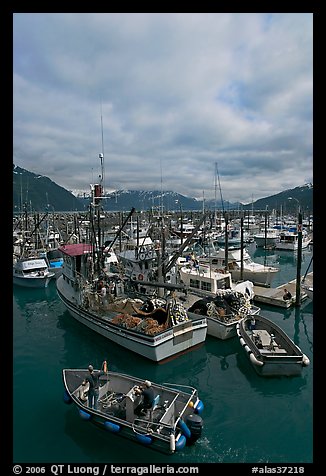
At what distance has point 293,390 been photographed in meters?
11.7

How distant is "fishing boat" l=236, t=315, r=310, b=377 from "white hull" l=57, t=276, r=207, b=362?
2.56 metres

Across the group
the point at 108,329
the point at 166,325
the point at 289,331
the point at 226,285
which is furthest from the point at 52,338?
the point at 289,331

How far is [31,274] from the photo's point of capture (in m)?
29.1

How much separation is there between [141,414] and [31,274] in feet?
80.0

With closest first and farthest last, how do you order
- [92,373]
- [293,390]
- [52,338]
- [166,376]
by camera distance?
1. [92,373]
2. [293,390]
3. [166,376]
4. [52,338]

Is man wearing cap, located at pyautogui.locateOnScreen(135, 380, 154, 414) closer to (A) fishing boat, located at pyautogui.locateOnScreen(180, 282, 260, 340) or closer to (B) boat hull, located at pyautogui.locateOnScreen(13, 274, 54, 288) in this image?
(A) fishing boat, located at pyautogui.locateOnScreen(180, 282, 260, 340)

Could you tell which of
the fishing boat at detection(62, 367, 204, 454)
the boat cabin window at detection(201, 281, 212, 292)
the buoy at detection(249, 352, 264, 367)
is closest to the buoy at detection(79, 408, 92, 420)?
the fishing boat at detection(62, 367, 204, 454)

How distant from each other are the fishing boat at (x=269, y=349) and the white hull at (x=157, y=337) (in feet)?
8.40

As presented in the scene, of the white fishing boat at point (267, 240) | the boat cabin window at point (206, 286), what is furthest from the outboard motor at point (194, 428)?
the white fishing boat at point (267, 240)

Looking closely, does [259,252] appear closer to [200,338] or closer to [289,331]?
[289,331]

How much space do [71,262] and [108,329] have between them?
6656 mm

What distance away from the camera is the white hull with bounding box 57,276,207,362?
1345 cm

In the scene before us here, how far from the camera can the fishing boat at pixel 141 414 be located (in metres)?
8.05
